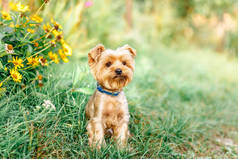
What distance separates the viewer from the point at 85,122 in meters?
2.71

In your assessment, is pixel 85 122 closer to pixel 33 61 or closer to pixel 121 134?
pixel 121 134

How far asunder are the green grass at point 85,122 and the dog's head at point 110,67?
40 cm

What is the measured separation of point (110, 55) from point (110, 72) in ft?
0.59

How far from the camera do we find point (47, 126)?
2.47m

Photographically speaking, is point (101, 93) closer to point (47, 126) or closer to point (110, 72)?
point (110, 72)

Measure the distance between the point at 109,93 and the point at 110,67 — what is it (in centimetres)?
27

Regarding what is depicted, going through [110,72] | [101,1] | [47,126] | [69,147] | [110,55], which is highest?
[101,1]

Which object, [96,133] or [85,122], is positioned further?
[85,122]

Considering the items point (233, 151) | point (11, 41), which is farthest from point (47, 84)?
point (233, 151)

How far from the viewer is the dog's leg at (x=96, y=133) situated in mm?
2400

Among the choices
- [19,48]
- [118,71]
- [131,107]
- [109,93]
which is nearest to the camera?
[118,71]

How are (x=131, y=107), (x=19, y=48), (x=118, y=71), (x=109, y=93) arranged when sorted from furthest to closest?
(x=131, y=107), (x=19, y=48), (x=109, y=93), (x=118, y=71)

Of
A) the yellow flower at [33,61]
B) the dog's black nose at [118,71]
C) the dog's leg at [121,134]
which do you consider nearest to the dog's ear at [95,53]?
the dog's black nose at [118,71]

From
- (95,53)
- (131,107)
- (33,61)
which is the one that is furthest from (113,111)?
(33,61)
